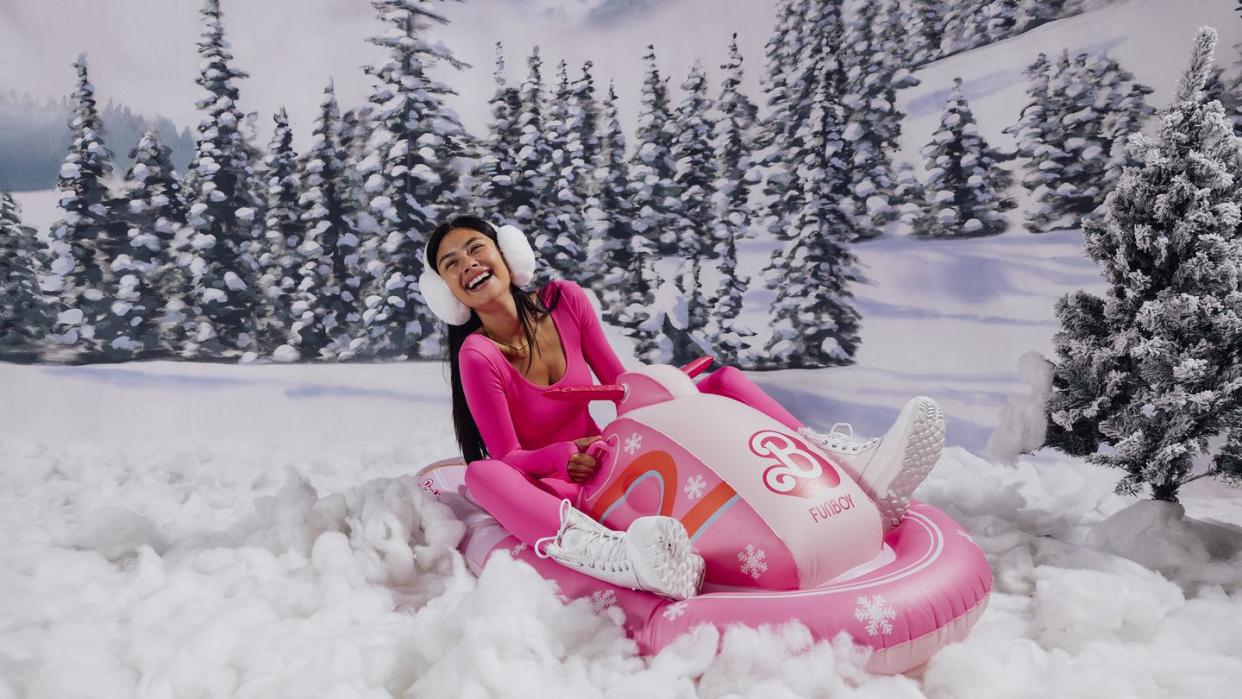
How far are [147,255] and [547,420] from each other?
8.55 feet

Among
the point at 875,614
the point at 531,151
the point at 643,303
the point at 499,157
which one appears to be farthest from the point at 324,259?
the point at 875,614

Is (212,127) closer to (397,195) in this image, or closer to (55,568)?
(397,195)

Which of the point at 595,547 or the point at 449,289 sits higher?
the point at 449,289

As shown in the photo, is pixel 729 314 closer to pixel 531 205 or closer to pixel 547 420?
pixel 531 205

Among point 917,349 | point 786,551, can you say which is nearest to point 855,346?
point 917,349

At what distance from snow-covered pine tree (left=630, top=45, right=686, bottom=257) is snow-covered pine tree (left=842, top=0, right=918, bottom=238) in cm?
80

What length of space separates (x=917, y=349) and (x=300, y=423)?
2.72m

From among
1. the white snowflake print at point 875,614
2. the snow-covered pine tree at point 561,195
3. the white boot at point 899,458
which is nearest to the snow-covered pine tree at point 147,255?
the snow-covered pine tree at point 561,195

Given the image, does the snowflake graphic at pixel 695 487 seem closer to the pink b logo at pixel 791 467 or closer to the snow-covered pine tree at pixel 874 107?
the pink b logo at pixel 791 467

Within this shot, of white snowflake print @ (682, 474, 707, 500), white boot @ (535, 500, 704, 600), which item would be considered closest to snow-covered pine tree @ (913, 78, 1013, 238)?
white snowflake print @ (682, 474, 707, 500)

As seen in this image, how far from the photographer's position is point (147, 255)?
159 inches

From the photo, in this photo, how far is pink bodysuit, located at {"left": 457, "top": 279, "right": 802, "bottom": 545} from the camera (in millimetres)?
2049

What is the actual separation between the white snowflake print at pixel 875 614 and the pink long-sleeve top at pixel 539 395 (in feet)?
2.64

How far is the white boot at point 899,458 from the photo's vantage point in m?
1.92
